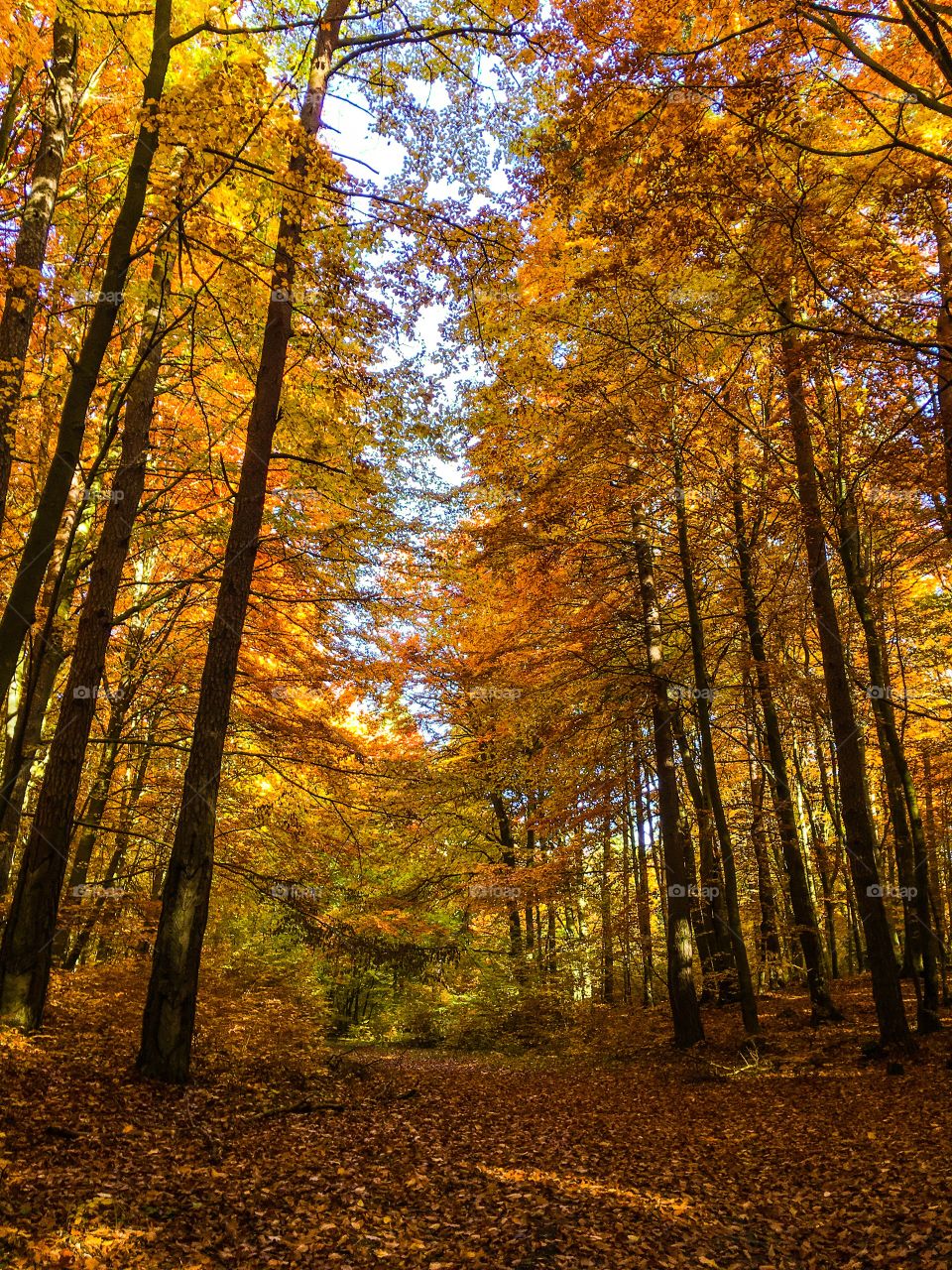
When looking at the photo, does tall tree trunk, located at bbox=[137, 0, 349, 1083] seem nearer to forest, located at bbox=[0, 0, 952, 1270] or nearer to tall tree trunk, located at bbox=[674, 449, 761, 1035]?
forest, located at bbox=[0, 0, 952, 1270]

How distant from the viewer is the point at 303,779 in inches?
489

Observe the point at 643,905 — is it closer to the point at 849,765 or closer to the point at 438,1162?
the point at 849,765

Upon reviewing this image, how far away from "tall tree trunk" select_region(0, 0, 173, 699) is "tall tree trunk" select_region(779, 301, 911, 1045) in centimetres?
670

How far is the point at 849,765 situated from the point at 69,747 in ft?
32.1

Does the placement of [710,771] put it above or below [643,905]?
above

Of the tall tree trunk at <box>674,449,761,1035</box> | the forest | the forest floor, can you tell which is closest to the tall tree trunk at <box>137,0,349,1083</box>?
the forest

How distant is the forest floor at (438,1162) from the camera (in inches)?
161

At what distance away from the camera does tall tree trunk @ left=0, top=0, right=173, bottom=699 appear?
521 cm

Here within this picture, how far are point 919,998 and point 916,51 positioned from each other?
11.6 metres

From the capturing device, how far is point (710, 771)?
11352 mm

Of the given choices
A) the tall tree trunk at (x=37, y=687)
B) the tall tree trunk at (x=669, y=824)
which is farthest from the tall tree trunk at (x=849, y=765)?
the tall tree trunk at (x=37, y=687)

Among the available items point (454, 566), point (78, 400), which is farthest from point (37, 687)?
point (454, 566)

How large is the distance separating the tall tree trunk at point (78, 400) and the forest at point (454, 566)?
0.04m

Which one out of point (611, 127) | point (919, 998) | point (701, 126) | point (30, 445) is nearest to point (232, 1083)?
point (30, 445)
